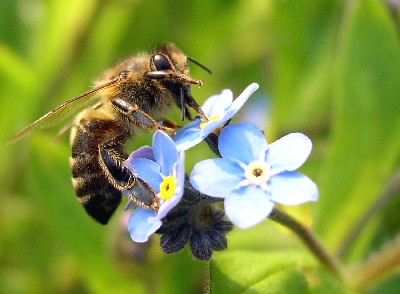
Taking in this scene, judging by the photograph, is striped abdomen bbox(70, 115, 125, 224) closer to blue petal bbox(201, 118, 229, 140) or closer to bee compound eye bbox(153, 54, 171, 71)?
bee compound eye bbox(153, 54, 171, 71)

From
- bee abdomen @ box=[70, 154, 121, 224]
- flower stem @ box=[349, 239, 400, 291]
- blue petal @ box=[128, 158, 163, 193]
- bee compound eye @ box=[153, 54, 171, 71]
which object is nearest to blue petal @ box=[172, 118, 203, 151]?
blue petal @ box=[128, 158, 163, 193]

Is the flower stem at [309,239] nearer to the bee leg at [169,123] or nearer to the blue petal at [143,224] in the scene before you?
the blue petal at [143,224]

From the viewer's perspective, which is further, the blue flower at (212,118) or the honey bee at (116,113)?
the honey bee at (116,113)

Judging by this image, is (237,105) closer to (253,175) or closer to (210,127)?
(210,127)

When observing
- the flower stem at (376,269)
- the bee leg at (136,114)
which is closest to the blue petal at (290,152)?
the bee leg at (136,114)

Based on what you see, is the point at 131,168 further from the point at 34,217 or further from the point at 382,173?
the point at 34,217

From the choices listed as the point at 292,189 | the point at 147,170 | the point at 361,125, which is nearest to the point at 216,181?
the point at 292,189

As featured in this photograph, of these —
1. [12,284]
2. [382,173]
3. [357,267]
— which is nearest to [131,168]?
[357,267]
